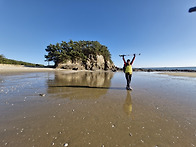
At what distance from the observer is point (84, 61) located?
42188 millimetres

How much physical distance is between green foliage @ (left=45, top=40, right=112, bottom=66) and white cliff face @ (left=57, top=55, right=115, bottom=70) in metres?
1.81

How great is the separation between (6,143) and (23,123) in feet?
2.02

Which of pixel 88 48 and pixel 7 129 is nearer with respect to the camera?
pixel 7 129

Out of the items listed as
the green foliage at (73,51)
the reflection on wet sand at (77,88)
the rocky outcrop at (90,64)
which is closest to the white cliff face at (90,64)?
the rocky outcrop at (90,64)

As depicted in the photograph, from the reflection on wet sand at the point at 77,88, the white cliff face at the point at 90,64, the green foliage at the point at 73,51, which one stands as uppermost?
the green foliage at the point at 73,51

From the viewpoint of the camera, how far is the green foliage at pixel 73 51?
34.7 m

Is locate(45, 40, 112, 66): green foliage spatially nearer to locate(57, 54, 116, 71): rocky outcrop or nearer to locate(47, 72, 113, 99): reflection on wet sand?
locate(57, 54, 116, 71): rocky outcrop

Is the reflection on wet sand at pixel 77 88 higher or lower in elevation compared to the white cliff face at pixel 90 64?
lower

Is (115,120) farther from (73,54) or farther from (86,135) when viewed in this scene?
(73,54)

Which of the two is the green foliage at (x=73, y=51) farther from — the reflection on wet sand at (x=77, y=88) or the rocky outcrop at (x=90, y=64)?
the reflection on wet sand at (x=77, y=88)

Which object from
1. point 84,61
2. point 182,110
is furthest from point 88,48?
point 182,110

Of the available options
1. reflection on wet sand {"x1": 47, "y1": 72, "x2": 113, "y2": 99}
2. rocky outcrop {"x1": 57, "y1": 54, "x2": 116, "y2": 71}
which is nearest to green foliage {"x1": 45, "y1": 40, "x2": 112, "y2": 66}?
rocky outcrop {"x1": 57, "y1": 54, "x2": 116, "y2": 71}

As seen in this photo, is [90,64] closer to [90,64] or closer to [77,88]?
[90,64]

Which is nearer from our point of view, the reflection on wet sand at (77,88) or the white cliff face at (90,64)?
the reflection on wet sand at (77,88)
